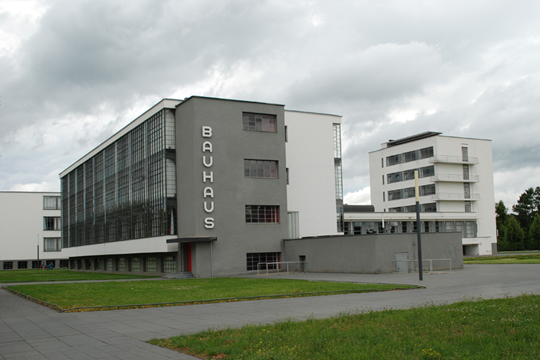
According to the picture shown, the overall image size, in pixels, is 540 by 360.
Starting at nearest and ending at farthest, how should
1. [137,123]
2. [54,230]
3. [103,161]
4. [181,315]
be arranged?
[181,315], [137,123], [103,161], [54,230]

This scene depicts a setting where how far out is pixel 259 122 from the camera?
44.5m

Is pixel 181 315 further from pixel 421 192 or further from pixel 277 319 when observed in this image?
pixel 421 192

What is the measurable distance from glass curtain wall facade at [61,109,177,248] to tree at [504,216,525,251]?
7660cm

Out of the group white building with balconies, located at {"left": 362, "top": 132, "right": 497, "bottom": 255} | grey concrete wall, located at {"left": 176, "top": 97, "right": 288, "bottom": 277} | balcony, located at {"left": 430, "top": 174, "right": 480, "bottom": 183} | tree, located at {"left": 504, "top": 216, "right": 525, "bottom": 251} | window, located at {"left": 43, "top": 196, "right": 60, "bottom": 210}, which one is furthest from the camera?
window, located at {"left": 43, "top": 196, "right": 60, "bottom": 210}

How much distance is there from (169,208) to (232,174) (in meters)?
6.27

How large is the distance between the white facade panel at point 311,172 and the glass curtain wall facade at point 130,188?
38.0 feet

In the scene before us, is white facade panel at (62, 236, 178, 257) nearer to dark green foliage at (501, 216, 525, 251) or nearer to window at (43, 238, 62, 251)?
window at (43, 238, 62, 251)

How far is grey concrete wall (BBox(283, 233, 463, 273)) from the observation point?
3459cm

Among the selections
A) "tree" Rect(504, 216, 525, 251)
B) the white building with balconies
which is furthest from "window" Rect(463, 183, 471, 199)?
"tree" Rect(504, 216, 525, 251)

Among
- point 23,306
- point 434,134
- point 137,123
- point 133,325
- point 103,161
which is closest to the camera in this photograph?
point 133,325

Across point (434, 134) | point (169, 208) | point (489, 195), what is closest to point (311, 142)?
point (169, 208)

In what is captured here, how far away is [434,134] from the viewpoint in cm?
8969

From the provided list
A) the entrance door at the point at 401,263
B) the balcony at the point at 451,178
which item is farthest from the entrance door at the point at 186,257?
the balcony at the point at 451,178

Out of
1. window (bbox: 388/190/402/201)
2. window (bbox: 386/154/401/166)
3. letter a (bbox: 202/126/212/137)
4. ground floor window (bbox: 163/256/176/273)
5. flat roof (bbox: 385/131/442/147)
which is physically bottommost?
ground floor window (bbox: 163/256/176/273)
